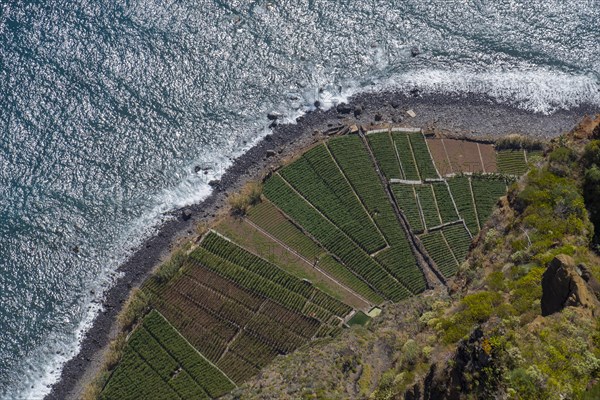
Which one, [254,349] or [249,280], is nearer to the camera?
[254,349]

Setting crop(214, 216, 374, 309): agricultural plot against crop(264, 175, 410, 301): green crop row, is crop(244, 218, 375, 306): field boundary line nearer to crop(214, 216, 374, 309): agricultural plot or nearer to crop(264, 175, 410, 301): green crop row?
crop(214, 216, 374, 309): agricultural plot

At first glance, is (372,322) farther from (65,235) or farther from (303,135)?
(65,235)

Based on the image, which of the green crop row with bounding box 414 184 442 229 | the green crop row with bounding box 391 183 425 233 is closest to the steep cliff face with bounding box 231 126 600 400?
the green crop row with bounding box 391 183 425 233

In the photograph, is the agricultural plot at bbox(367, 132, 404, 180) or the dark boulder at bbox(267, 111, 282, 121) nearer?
the agricultural plot at bbox(367, 132, 404, 180)

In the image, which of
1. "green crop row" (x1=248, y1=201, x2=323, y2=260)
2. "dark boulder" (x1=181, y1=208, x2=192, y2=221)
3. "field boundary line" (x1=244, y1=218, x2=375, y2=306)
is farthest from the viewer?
"dark boulder" (x1=181, y1=208, x2=192, y2=221)

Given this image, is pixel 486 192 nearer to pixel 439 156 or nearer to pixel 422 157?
pixel 439 156

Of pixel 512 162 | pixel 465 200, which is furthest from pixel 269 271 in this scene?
pixel 512 162
